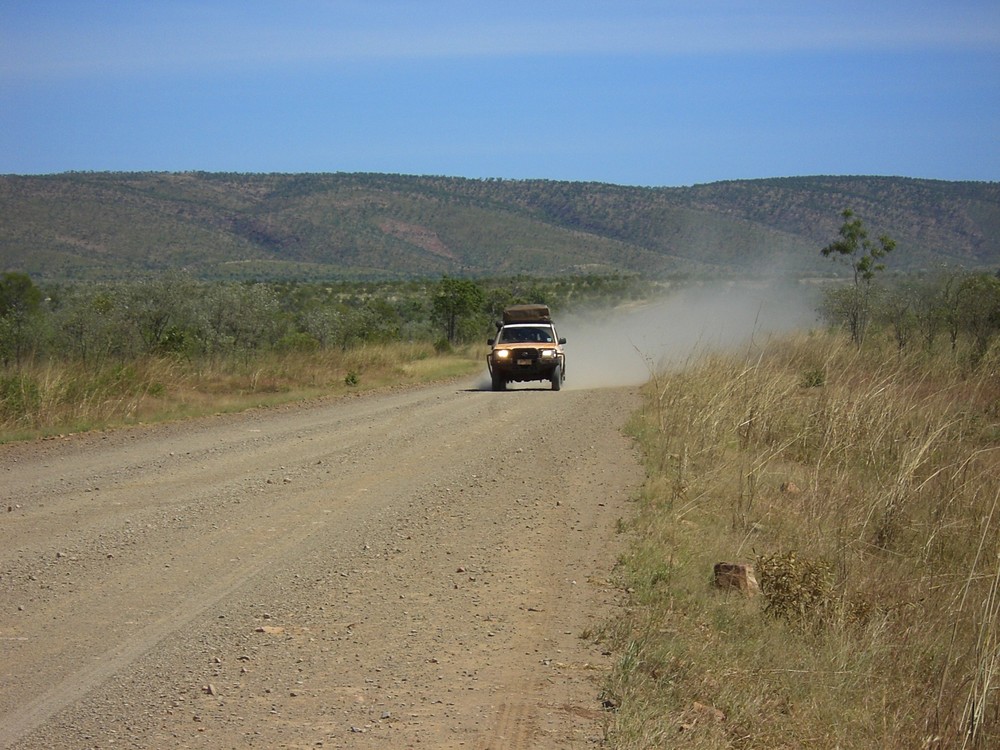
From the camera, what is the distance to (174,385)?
73.7 ft

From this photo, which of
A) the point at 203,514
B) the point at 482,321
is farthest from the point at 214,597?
the point at 482,321

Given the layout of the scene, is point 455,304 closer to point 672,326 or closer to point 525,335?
point 672,326

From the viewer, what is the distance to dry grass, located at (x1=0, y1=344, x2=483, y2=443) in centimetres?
1767

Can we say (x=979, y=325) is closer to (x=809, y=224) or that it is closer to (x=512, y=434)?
(x=512, y=434)

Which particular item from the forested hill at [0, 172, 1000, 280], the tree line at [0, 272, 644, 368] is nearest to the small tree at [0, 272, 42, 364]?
the tree line at [0, 272, 644, 368]

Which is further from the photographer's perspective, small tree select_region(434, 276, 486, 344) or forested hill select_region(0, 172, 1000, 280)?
forested hill select_region(0, 172, 1000, 280)

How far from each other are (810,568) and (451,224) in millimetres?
118508

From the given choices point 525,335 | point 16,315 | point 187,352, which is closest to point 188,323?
point 16,315

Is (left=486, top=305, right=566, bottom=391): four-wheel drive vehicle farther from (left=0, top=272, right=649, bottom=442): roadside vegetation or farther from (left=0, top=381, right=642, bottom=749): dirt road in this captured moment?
(left=0, top=381, right=642, bottom=749): dirt road

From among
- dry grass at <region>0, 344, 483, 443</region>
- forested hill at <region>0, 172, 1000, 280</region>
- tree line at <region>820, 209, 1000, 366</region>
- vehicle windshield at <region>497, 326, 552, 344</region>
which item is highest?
forested hill at <region>0, 172, 1000, 280</region>

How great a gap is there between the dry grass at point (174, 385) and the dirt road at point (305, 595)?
303 cm

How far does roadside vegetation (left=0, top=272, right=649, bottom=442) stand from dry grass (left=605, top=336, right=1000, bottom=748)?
9.58 meters

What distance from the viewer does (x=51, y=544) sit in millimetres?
8938

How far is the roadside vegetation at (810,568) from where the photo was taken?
6441mm
